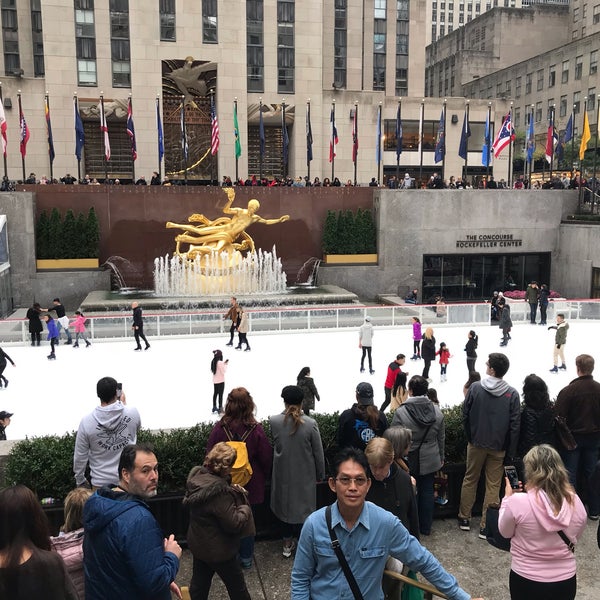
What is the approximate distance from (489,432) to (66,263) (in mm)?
22644

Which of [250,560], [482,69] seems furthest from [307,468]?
[482,69]

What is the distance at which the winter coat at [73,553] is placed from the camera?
135 inches

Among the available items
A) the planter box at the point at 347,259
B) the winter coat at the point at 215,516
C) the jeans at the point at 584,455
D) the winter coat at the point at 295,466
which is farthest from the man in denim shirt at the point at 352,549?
the planter box at the point at 347,259

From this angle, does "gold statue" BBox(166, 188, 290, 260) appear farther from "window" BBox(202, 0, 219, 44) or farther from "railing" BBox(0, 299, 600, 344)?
"window" BBox(202, 0, 219, 44)

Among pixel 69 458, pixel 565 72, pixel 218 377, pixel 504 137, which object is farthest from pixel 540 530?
pixel 565 72

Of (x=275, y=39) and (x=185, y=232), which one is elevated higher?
(x=275, y=39)

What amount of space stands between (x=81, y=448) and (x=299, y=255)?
2335cm

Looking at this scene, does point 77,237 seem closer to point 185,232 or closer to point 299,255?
point 185,232

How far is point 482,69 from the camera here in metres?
68.8

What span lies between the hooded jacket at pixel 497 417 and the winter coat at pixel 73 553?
366 cm

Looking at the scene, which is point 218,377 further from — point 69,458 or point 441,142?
point 441,142

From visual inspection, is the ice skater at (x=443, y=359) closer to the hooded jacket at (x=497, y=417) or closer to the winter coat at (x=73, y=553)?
the hooded jacket at (x=497, y=417)

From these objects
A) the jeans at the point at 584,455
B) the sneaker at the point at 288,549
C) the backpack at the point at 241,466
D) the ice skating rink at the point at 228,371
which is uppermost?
the backpack at the point at 241,466

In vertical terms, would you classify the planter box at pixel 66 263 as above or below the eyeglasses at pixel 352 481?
below
